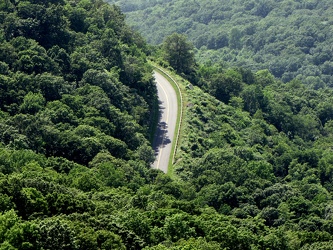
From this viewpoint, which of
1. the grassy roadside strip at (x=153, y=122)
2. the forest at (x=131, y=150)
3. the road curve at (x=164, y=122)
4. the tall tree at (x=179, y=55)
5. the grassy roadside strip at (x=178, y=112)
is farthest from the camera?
the tall tree at (x=179, y=55)

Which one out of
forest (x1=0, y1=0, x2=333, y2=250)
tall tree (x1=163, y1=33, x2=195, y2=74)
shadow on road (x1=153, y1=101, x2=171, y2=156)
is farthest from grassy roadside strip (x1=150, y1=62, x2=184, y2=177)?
tall tree (x1=163, y1=33, x2=195, y2=74)

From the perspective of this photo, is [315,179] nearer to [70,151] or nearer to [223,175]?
[223,175]

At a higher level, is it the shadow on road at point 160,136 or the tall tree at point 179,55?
the tall tree at point 179,55

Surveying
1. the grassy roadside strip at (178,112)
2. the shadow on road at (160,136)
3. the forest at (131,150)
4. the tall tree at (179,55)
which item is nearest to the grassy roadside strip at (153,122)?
the shadow on road at (160,136)

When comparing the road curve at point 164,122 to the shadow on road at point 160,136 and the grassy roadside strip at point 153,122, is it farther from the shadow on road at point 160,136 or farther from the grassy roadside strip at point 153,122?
the grassy roadside strip at point 153,122

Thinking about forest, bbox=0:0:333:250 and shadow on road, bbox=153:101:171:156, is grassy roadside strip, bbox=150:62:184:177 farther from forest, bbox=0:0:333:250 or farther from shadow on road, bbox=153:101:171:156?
shadow on road, bbox=153:101:171:156

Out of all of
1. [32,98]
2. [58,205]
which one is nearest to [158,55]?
[32,98]

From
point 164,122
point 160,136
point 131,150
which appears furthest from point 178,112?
point 131,150

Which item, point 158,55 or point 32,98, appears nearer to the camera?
point 32,98
